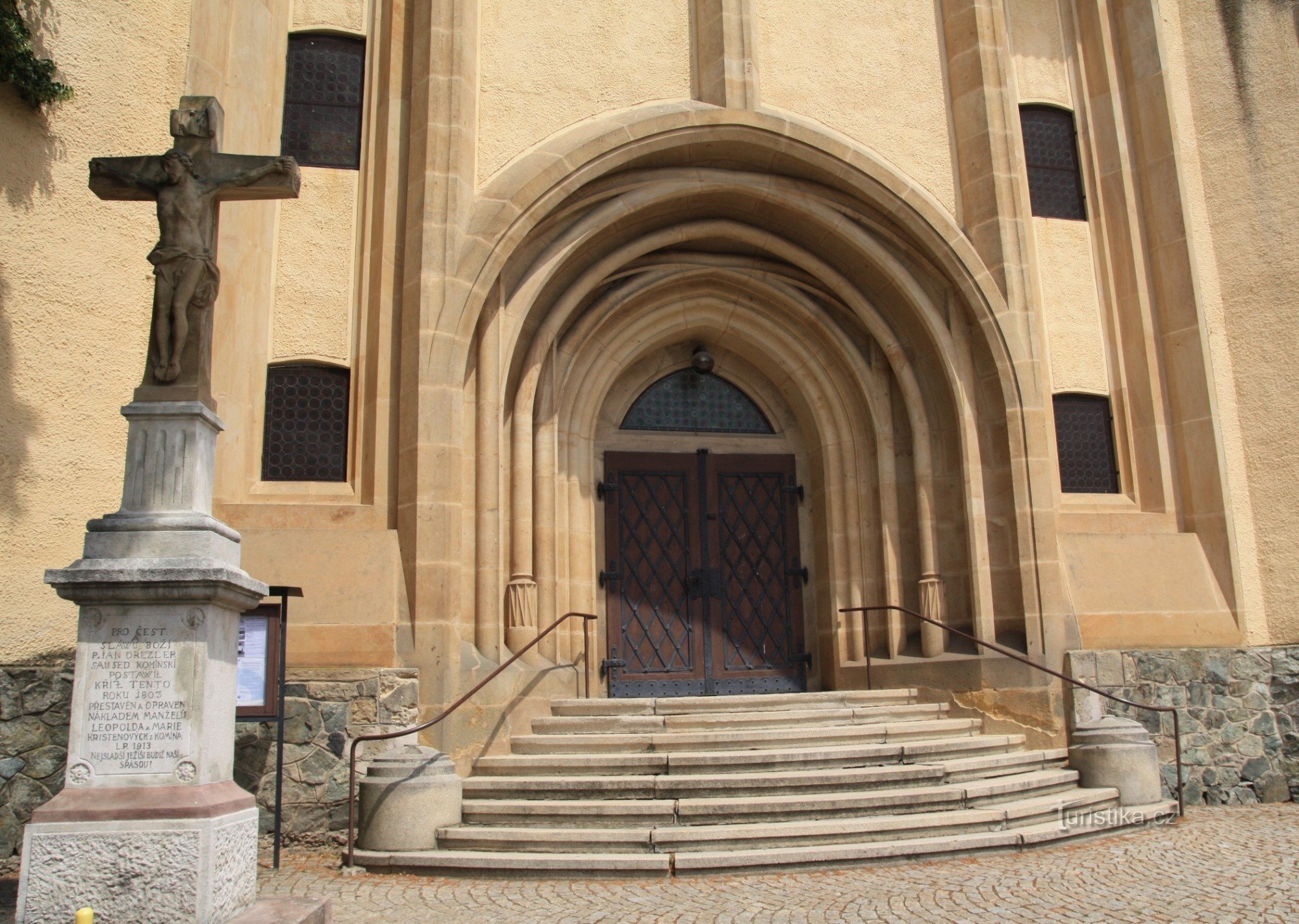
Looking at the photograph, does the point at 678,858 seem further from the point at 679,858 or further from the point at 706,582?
the point at 706,582

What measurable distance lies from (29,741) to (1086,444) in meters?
9.07

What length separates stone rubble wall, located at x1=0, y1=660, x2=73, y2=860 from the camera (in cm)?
683

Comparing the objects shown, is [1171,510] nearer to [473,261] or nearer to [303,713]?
[473,261]

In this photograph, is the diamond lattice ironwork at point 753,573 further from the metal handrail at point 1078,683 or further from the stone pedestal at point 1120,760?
the stone pedestal at point 1120,760

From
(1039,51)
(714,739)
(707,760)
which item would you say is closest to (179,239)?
(707,760)

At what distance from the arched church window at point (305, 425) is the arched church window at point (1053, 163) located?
22.6ft

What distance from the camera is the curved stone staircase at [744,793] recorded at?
662 cm

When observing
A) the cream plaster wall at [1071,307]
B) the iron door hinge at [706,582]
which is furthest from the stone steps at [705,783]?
the cream plaster wall at [1071,307]

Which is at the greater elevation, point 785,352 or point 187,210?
point 785,352

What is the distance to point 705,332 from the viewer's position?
11.0 meters

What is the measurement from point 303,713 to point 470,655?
1.28m

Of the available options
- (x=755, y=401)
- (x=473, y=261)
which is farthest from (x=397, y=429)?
(x=755, y=401)

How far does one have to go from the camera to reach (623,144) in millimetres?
9273

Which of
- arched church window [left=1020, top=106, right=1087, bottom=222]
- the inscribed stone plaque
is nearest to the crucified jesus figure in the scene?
the inscribed stone plaque
